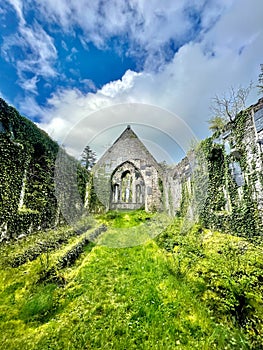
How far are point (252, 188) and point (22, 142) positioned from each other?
22.7 ft

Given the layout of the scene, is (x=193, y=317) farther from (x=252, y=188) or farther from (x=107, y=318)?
(x=252, y=188)

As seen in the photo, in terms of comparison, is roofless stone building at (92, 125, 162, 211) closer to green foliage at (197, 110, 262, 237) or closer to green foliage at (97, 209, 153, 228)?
green foliage at (97, 209, 153, 228)

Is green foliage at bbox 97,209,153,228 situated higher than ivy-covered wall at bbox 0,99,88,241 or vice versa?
ivy-covered wall at bbox 0,99,88,241

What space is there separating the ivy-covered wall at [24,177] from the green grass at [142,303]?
1421 mm

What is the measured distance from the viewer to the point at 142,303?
11.2ft

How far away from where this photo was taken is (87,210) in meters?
11.1

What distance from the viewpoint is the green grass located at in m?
2.57

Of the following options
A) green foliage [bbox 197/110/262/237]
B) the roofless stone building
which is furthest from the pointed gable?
green foliage [bbox 197/110/262/237]

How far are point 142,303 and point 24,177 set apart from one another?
186 inches

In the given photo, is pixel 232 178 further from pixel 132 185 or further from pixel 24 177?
pixel 132 185

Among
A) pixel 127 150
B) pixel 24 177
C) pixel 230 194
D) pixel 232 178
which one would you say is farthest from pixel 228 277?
pixel 127 150

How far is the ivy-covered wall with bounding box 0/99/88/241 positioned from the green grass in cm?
142

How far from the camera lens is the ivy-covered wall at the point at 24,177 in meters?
4.76

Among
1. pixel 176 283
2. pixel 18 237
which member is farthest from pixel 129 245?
pixel 18 237
